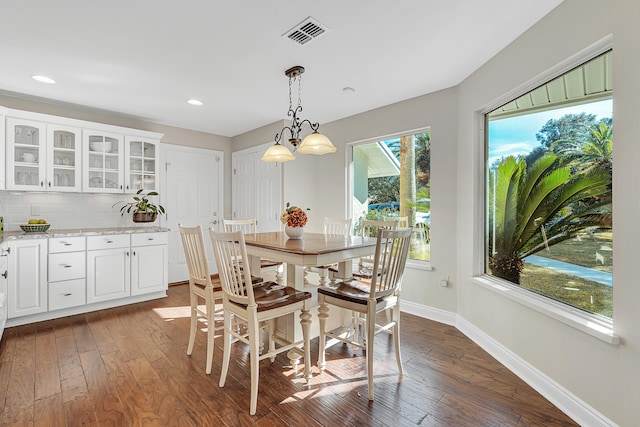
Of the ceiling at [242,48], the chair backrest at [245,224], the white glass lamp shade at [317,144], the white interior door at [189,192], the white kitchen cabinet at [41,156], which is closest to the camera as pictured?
the ceiling at [242,48]

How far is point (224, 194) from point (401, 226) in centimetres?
325

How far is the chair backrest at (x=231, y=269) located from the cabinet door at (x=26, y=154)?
305cm

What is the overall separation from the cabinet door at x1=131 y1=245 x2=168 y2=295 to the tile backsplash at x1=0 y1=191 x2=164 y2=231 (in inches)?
30.1

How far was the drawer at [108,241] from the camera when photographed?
3.54 metres

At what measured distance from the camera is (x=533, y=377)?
210cm

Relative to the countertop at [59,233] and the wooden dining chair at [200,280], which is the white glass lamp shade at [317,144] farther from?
the countertop at [59,233]

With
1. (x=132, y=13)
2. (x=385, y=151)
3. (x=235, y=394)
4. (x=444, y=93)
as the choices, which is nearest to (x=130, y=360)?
(x=235, y=394)

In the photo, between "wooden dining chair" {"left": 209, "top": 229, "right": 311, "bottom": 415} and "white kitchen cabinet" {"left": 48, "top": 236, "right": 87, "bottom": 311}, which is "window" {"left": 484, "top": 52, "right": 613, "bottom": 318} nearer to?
"wooden dining chair" {"left": 209, "top": 229, "right": 311, "bottom": 415}

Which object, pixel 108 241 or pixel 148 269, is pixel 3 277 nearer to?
pixel 108 241

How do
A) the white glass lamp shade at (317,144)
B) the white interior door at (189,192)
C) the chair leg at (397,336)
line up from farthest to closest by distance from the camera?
the white interior door at (189,192) → the white glass lamp shade at (317,144) → the chair leg at (397,336)

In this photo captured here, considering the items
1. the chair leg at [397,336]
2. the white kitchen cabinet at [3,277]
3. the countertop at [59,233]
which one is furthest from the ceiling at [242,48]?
the chair leg at [397,336]

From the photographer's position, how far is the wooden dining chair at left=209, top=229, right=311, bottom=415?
6.02 feet

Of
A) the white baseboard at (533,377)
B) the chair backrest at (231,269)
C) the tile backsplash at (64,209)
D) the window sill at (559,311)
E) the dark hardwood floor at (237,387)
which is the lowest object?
the dark hardwood floor at (237,387)

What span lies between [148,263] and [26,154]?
5.95 feet
